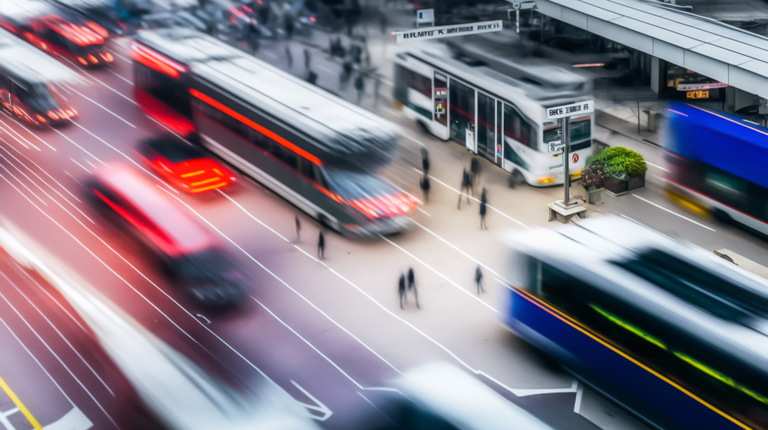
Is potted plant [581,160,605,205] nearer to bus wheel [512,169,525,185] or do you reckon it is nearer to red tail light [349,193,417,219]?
bus wheel [512,169,525,185]

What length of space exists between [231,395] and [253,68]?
648 inches

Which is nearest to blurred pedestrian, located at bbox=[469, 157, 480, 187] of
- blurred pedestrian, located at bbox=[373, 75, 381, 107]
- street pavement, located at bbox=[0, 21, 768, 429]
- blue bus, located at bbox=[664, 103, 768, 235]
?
street pavement, located at bbox=[0, 21, 768, 429]

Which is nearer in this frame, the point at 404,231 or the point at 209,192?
the point at 404,231

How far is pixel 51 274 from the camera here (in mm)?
24391

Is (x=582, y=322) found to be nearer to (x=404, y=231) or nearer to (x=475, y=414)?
(x=475, y=414)

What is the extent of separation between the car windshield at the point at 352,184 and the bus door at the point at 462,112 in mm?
6427

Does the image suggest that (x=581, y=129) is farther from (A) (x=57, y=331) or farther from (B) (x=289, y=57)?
(B) (x=289, y=57)

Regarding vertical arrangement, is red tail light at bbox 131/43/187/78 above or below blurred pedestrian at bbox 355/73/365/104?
above

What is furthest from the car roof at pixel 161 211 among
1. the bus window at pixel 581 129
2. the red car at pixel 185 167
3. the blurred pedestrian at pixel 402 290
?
the bus window at pixel 581 129

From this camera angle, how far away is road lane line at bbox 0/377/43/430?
1871 cm

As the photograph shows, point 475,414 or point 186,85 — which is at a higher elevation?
point 186,85

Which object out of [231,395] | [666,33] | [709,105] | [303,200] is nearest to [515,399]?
[231,395]

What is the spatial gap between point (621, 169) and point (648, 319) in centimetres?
1205

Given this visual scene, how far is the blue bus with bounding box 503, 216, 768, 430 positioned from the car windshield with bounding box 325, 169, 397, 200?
699cm
